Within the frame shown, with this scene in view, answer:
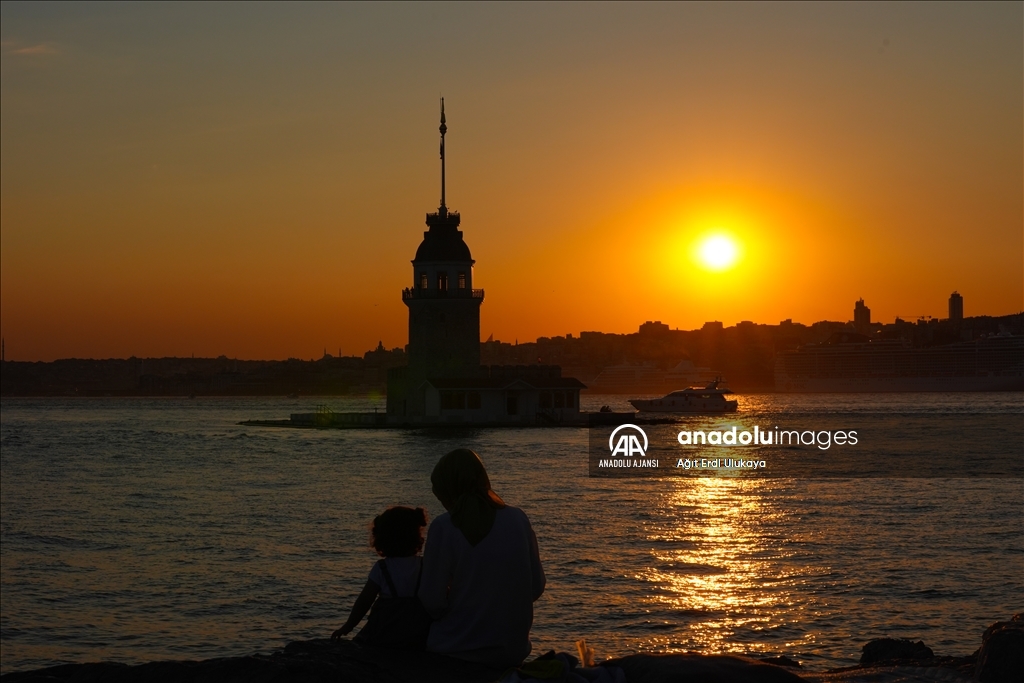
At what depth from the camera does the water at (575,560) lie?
16.1m

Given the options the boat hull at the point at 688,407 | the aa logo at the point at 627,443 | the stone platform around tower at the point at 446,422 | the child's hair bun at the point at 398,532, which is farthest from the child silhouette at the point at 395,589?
the boat hull at the point at 688,407

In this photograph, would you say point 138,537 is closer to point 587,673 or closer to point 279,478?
point 279,478

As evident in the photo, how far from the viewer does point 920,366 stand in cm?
16425

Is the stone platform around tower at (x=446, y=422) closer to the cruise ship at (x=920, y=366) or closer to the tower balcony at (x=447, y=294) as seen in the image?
the tower balcony at (x=447, y=294)

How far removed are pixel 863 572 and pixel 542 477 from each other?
66.7 feet

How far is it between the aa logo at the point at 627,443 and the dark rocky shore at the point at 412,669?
4579 centimetres

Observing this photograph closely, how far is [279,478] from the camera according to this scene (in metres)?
42.3

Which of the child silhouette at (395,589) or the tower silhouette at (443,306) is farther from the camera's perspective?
the tower silhouette at (443,306)

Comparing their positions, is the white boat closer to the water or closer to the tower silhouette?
the tower silhouette

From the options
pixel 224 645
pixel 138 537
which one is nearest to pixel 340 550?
pixel 138 537

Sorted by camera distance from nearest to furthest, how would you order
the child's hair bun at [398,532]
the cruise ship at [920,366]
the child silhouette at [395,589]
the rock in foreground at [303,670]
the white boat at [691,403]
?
the rock in foreground at [303,670] → the child silhouette at [395,589] → the child's hair bun at [398,532] → the white boat at [691,403] → the cruise ship at [920,366]

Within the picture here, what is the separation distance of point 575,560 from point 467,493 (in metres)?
15.9

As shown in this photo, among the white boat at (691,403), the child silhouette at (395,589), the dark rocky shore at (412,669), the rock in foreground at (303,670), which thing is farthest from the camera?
the white boat at (691,403)

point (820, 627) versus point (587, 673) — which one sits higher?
point (587, 673)
